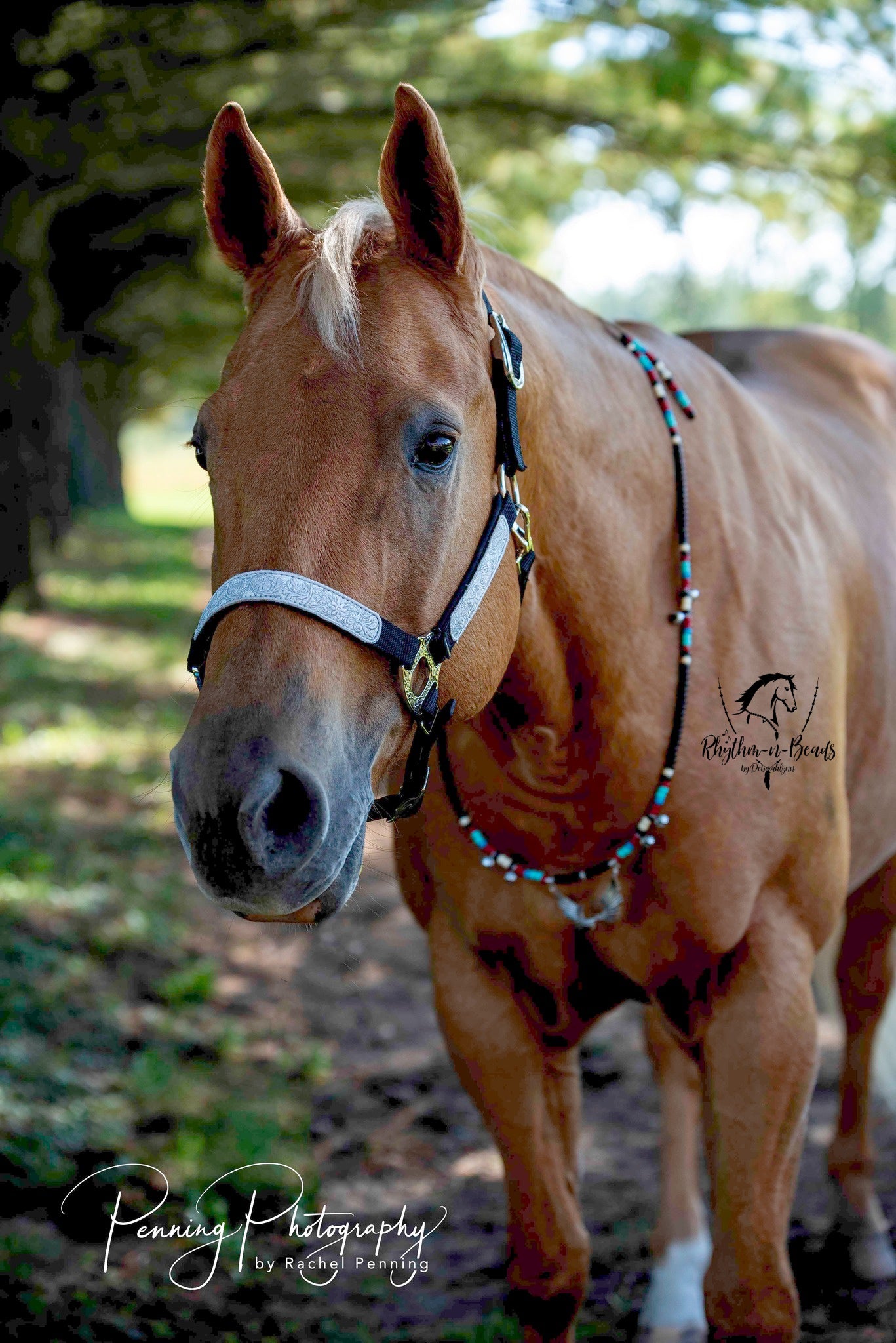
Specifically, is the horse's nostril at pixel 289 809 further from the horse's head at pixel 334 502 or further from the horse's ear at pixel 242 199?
the horse's ear at pixel 242 199

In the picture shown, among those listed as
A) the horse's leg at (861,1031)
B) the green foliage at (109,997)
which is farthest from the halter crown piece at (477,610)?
the horse's leg at (861,1031)

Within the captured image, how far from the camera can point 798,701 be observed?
2.41 metres

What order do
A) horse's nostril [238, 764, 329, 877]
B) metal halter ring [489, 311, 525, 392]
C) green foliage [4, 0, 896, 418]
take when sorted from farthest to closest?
green foliage [4, 0, 896, 418] → metal halter ring [489, 311, 525, 392] → horse's nostril [238, 764, 329, 877]

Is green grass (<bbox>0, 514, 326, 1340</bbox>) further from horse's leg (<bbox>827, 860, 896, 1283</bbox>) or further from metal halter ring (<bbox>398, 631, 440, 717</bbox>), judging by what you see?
horse's leg (<bbox>827, 860, 896, 1283</bbox>)

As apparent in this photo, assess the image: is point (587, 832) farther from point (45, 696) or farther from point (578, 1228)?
point (45, 696)

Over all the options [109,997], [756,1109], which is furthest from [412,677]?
[109,997]

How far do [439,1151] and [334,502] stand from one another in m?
2.96

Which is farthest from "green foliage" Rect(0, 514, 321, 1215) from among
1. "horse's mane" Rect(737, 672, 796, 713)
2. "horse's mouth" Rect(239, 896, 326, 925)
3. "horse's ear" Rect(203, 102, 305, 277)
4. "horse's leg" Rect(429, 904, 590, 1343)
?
"horse's mane" Rect(737, 672, 796, 713)

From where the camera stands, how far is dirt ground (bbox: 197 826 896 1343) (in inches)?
125

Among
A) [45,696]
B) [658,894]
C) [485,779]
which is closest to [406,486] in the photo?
[485,779]

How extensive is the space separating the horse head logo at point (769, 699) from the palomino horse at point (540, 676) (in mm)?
31

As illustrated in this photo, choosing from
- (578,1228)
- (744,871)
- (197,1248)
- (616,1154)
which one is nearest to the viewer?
(744,871)

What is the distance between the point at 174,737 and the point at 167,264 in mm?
14545

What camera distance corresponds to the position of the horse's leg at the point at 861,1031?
3473 millimetres
